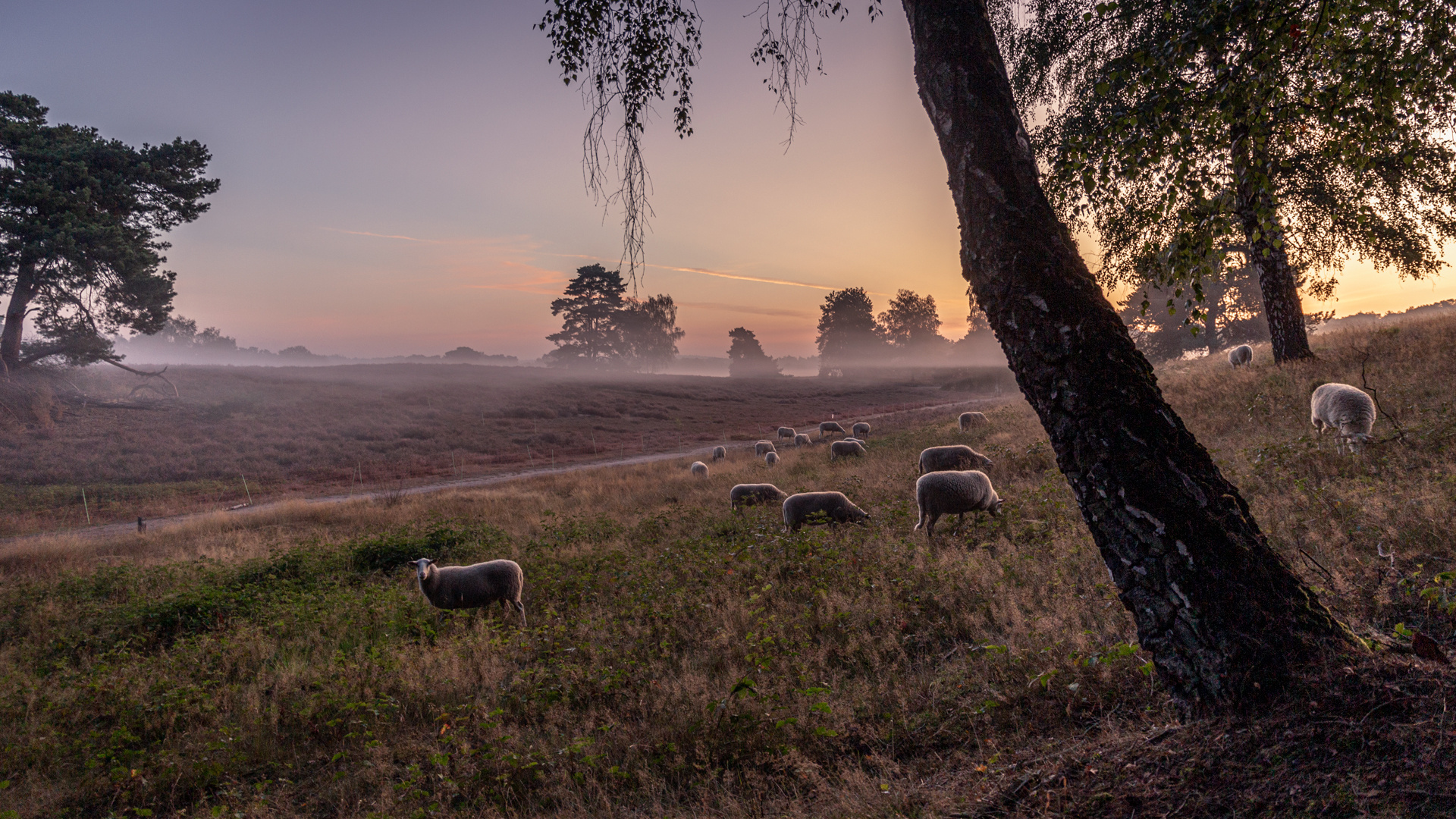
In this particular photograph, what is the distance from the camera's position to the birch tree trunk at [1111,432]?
2744 mm

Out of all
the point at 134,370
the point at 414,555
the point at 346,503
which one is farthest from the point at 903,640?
the point at 134,370

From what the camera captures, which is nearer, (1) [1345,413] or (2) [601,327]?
(1) [1345,413]

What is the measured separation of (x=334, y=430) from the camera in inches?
1551

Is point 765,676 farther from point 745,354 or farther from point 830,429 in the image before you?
point 745,354

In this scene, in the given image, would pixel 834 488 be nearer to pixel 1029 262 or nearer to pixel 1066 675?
pixel 1066 675

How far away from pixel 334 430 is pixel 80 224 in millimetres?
16093

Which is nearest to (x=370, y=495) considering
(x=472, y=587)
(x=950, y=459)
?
(x=472, y=587)

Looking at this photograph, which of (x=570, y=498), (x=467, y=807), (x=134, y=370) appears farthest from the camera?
(x=134, y=370)

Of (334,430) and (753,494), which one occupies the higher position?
(334,430)

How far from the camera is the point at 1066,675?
4129 mm

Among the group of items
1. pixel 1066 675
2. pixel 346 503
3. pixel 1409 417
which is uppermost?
pixel 1409 417

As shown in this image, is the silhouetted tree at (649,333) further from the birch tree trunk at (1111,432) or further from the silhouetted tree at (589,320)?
the birch tree trunk at (1111,432)

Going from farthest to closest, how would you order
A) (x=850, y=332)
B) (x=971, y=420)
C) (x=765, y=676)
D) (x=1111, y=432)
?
1. (x=850, y=332)
2. (x=971, y=420)
3. (x=765, y=676)
4. (x=1111, y=432)

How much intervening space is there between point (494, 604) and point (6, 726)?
4.93 meters
